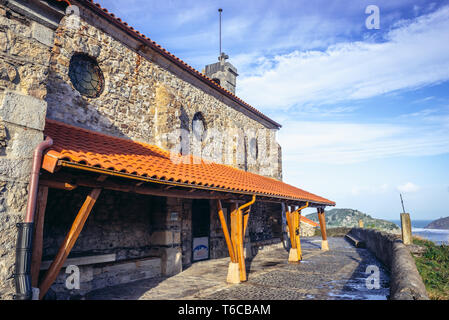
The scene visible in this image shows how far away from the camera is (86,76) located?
724cm

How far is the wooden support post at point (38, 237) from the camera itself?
378 centimetres

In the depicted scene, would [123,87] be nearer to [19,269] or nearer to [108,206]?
[108,206]

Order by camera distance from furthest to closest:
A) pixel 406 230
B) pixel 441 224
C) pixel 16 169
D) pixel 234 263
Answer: pixel 441 224 → pixel 406 230 → pixel 234 263 → pixel 16 169

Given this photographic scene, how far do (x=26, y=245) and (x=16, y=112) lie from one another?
5.34 feet

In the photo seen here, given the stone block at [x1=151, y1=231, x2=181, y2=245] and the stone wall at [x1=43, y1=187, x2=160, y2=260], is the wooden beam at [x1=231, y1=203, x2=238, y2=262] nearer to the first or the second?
the stone block at [x1=151, y1=231, x2=181, y2=245]

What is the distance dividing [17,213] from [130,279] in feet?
13.2

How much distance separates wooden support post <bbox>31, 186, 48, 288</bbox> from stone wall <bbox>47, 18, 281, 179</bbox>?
9.58 feet

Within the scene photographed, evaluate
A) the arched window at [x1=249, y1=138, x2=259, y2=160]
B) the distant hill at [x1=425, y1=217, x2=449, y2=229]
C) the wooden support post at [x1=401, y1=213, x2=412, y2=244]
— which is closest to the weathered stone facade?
the arched window at [x1=249, y1=138, x2=259, y2=160]

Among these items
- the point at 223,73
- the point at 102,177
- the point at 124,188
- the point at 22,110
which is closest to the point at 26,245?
the point at 102,177

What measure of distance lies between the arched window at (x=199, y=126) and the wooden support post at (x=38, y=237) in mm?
6870

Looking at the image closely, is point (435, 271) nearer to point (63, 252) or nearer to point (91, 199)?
point (91, 199)

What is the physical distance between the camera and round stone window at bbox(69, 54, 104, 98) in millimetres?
7008

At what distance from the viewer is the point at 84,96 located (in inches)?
276

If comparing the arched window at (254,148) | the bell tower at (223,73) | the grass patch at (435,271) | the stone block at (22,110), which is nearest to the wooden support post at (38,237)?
the stone block at (22,110)
